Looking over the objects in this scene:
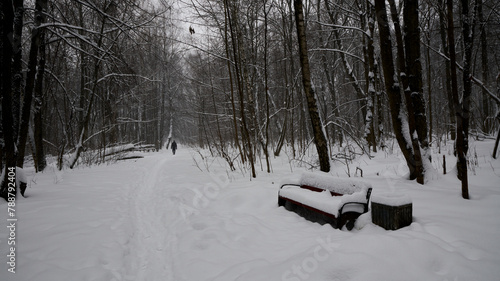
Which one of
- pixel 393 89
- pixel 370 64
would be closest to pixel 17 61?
pixel 393 89

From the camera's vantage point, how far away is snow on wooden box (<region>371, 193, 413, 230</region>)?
8.57 feet

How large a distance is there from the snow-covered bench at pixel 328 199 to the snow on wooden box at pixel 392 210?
23 cm

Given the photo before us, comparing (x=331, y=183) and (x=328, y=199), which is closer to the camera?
(x=328, y=199)

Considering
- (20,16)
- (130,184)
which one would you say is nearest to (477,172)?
(130,184)

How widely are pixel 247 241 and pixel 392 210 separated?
5.97ft

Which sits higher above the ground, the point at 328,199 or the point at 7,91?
the point at 7,91

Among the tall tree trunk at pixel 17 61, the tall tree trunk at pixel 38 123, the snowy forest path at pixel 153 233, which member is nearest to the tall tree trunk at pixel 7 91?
the tall tree trunk at pixel 17 61

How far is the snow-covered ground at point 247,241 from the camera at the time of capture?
82.0 inches

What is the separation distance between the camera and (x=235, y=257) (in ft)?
8.81

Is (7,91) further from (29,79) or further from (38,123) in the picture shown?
(38,123)

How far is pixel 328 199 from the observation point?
10.7ft

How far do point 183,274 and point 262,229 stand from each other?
1.33m

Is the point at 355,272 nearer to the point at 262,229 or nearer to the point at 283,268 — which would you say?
the point at 283,268

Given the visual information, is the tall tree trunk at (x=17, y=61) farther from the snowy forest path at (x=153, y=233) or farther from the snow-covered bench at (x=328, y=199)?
the snow-covered bench at (x=328, y=199)
